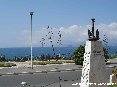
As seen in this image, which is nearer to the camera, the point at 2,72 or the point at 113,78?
the point at 113,78

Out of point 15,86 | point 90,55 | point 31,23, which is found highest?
point 31,23

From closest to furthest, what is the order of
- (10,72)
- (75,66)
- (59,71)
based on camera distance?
(10,72) → (59,71) → (75,66)

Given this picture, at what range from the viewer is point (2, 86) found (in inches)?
1258

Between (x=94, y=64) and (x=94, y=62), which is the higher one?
(x=94, y=62)

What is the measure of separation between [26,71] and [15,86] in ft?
41.3

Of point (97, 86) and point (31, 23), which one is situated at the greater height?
point (31, 23)

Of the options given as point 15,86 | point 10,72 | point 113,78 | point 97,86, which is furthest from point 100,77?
point 10,72

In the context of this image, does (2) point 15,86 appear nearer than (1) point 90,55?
No

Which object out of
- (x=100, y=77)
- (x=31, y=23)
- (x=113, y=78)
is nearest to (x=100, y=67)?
(x=100, y=77)

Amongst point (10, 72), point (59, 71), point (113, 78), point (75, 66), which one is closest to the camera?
point (113, 78)

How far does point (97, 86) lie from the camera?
838 inches

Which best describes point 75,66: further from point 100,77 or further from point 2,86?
point 100,77

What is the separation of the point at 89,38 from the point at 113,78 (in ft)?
31.9

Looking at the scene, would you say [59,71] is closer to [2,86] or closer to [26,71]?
[26,71]
